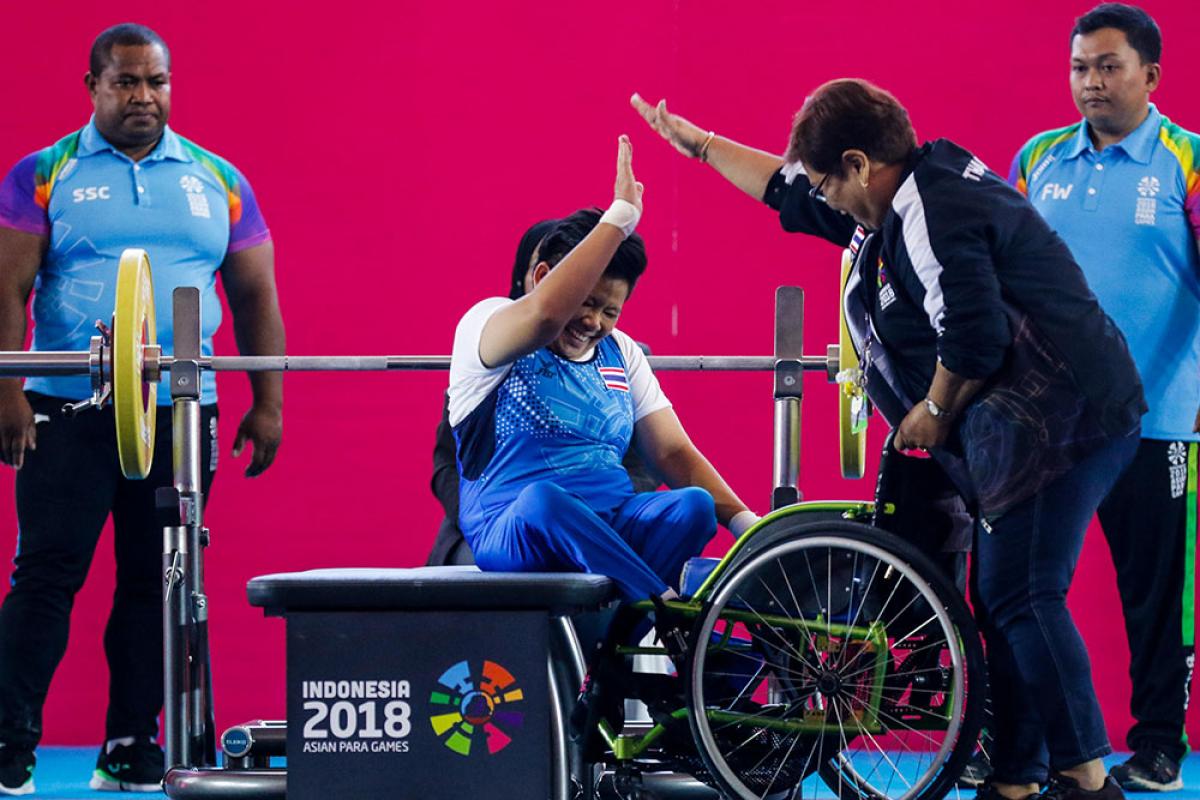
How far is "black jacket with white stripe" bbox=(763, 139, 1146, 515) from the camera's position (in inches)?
93.0

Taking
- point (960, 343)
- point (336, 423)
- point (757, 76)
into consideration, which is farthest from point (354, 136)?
point (960, 343)

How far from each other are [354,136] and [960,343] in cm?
258

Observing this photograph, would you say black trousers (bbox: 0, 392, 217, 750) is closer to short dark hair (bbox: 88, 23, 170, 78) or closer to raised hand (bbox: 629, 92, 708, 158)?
short dark hair (bbox: 88, 23, 170, 78)

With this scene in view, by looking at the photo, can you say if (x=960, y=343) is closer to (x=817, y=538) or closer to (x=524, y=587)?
(x=817, y=538)

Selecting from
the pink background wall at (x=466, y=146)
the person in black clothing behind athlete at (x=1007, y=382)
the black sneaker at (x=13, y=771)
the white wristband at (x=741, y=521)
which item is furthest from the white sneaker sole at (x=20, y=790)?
the person in black clothing behind athlete at (x=1007, y=382)

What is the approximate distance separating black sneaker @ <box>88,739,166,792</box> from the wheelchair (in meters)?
1.41

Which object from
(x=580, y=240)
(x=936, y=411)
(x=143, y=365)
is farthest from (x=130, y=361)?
(x=936, y=411)

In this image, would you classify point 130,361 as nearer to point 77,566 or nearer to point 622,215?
point 77,566

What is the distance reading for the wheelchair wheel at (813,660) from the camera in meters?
2.45

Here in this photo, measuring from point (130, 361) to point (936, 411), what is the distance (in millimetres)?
1459

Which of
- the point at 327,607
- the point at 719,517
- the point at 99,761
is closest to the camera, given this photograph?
the point at 327,607

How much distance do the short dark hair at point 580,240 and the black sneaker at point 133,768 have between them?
59.8 inches

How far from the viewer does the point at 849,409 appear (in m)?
3.11

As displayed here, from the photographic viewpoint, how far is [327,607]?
255cm
